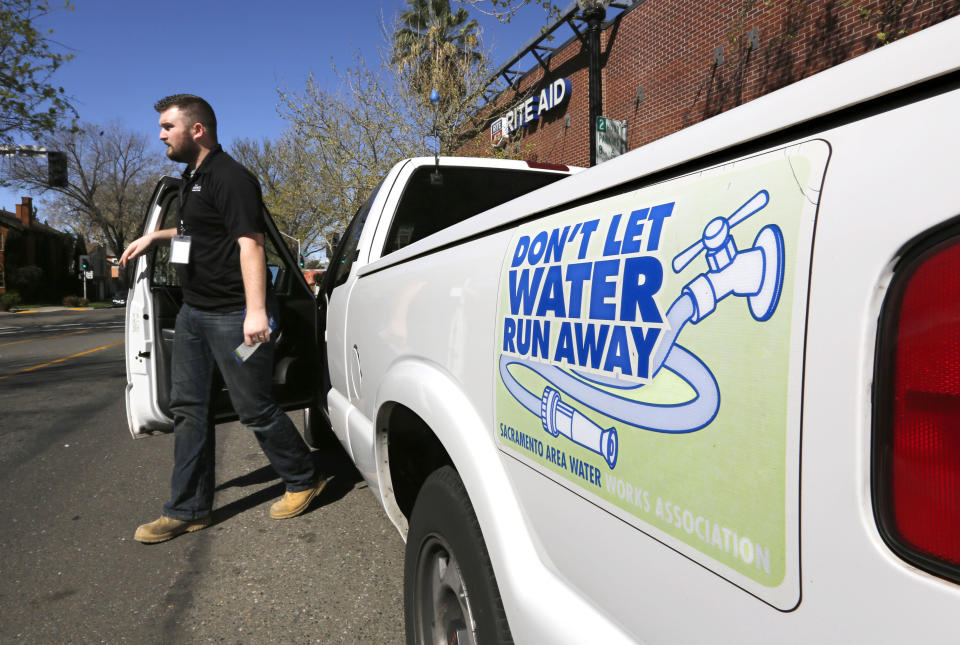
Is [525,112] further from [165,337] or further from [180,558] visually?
[180,558]

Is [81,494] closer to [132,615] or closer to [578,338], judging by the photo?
[132,615]

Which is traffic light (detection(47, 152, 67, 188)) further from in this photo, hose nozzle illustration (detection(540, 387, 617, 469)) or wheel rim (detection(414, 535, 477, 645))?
hose nozzle illustration (detection(540, 387, 617, 469))

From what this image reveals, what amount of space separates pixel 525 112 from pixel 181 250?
49.4ft

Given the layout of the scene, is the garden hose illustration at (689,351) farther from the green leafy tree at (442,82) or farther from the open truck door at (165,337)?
the green leafy tree at (442,82)

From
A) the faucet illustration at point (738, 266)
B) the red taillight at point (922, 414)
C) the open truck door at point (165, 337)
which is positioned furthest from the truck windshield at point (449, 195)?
the red taillight at point (922, 414)

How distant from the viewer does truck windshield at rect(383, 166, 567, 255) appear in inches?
139

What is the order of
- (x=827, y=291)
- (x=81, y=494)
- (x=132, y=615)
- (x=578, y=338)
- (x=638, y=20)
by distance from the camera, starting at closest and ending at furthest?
(x=827, y=291)
(x=578, y=338)
(x=132, y=615)
(x=81, y=494)
(x=638, y=20)

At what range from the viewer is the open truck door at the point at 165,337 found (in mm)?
3584

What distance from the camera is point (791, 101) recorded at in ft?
2.53

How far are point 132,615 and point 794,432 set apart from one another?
2.80 m

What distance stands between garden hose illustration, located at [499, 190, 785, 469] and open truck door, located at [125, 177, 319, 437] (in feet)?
8.08

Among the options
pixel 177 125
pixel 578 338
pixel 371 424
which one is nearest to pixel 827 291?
pixel 578 338

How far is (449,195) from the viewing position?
3.62 m

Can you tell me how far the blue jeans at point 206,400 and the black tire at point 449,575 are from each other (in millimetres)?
1602
